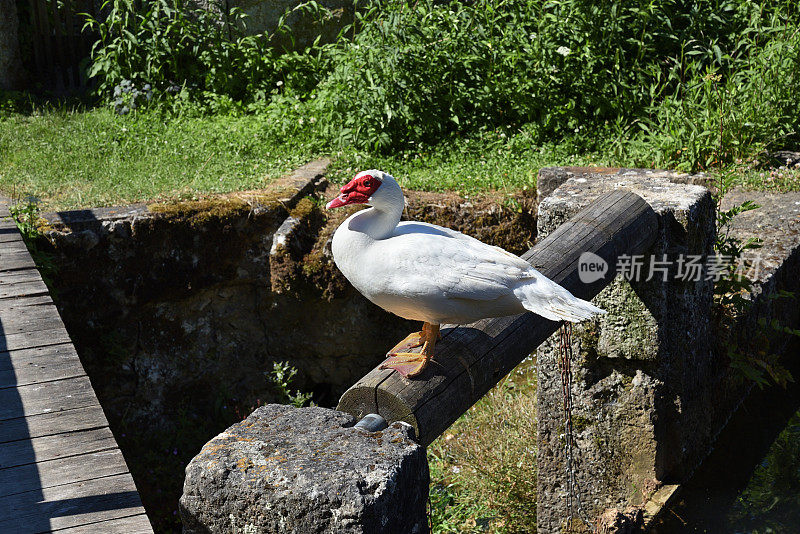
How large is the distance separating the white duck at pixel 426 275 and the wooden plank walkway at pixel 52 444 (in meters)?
0.98

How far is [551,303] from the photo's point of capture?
2.22 meters

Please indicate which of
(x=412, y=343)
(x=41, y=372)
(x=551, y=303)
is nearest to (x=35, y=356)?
(x=41, y=372)

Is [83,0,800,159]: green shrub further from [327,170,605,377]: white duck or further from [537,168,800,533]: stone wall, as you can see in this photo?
[327,170,605,377]: white duck

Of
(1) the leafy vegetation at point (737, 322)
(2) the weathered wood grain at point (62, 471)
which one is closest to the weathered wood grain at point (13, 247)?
(2) the weathered wood grain at point (62, 471)

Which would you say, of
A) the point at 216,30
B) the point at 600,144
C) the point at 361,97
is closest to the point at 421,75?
the point at 361,97

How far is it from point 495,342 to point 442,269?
0.46 meters

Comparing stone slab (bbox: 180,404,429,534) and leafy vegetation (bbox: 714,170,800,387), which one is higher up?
stone slab (bbox: 180,404,429,534)

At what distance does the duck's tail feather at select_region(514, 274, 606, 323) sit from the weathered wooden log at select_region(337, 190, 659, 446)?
Result: 30 cm

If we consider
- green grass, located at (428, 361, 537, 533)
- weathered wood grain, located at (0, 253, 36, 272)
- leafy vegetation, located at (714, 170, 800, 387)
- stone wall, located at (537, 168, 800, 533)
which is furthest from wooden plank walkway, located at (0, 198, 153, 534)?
leafy vegetation, located at (714, 170, 800, 387)

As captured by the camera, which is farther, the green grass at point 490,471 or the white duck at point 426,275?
the green grass at point 490,471

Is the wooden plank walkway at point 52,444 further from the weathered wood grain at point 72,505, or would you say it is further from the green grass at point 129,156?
the green grass at point 129,156

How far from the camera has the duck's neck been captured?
2283 mm

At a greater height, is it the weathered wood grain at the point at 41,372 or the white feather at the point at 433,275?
the white feather at the point at 433,275

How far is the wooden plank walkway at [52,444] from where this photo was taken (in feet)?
7.68
